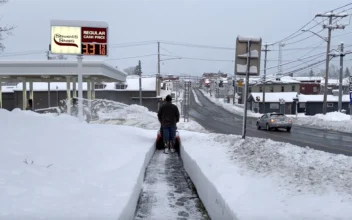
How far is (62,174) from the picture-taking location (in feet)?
18.1

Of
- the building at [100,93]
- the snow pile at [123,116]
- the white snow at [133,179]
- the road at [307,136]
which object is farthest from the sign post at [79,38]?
the building at [100,93]

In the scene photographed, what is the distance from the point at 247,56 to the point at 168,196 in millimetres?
4843

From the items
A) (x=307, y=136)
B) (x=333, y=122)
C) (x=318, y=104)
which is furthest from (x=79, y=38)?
(x=318, y=104)

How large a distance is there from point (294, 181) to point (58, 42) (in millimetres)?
15263

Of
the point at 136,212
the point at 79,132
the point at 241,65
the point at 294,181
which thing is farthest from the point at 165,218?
the point at 241,65

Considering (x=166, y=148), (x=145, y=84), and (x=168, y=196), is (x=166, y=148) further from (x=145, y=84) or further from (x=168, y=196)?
(x=145, y=84)

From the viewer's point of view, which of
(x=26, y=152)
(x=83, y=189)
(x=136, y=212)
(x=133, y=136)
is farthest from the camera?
(x=133, y=136)

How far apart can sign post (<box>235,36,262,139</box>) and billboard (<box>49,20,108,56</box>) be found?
968 centimetres

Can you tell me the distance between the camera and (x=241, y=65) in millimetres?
9891

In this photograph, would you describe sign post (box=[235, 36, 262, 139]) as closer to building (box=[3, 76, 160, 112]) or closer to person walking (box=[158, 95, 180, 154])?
person walking (box=[158, 95, 180, 154])

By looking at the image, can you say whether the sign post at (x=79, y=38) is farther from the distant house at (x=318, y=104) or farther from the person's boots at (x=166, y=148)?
the distant house at (x=318, y=104)

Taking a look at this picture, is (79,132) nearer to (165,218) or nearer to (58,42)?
(165,218)

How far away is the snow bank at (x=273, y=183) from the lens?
4305 millimetres

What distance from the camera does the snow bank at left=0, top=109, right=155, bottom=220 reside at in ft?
13.4
